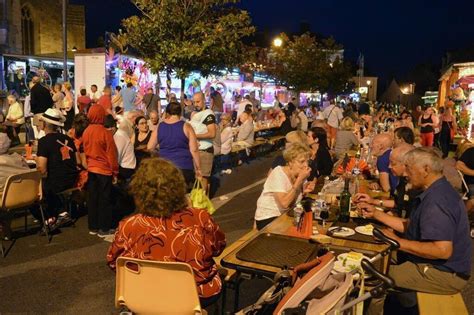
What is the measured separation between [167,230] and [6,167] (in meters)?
3.97

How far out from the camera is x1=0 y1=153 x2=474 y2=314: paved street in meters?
4.28

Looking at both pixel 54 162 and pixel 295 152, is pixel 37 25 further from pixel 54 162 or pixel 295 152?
pixel 295 152

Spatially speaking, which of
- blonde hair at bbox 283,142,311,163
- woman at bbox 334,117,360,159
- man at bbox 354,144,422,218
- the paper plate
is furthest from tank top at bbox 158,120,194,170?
woman at bbox 334,117,360,159

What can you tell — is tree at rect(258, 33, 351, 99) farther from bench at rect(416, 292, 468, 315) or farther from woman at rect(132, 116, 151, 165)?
bench at rect(416, 292, 468, 315)

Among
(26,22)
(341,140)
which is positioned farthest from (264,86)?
(341,140)

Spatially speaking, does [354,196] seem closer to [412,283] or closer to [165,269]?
[412,283]

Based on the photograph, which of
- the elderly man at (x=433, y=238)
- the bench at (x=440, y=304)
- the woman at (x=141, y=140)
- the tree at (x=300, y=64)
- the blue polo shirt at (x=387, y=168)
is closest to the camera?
the elderly man at (x=433, y=238)

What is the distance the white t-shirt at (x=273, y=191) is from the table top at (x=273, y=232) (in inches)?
10.3

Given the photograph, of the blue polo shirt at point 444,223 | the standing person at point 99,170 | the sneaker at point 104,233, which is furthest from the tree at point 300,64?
the blue polo shirt at point 444,223

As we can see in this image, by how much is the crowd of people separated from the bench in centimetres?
9

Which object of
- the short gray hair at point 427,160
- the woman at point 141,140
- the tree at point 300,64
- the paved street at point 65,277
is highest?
the tree at point 300,64

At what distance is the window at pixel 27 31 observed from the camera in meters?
31.4

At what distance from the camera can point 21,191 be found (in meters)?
5.58

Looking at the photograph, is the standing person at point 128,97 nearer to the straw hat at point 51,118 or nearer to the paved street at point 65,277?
the paved street at point 65,277
